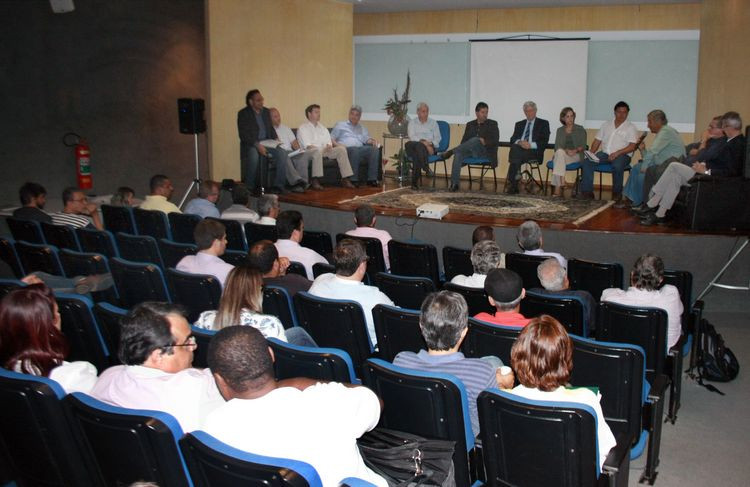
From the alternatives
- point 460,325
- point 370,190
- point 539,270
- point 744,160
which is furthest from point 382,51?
point 460,325

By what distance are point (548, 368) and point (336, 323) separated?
4.91 ft

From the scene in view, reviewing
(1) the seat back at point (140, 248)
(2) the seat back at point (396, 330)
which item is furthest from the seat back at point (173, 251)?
(2) the seat back at point (396, 330)

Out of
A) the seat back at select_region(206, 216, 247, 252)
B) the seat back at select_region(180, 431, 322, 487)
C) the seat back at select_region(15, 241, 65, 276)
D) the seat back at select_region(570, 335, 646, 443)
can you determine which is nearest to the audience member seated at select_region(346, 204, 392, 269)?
the seat back at select_region(206, 216, 247, 252)

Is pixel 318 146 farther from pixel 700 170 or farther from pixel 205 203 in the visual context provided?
pixel 700 170

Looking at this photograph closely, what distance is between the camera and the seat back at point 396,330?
Answer: 142 inches

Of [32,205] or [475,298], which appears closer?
[475,298]

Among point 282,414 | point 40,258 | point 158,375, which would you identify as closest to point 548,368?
point 282,414

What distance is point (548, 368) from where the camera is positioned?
8.45 ft

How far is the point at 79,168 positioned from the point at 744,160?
7973mm

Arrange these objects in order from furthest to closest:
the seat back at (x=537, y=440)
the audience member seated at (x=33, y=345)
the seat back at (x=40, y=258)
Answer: the seat back at (x=40, y=258) < the audience member seated at (x=33, y=345) < the seat back at (x=537, y=440)

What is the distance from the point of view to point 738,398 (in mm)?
4641

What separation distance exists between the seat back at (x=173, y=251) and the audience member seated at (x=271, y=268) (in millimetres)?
1000

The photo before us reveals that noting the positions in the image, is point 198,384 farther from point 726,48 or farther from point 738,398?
point 726,48

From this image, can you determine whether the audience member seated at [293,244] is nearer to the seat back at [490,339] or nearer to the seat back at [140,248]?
the seat back at [140,248]
